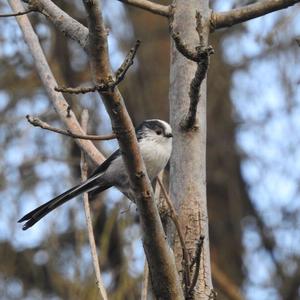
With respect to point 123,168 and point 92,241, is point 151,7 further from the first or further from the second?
point 92,241

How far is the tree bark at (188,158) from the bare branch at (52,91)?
344 mm

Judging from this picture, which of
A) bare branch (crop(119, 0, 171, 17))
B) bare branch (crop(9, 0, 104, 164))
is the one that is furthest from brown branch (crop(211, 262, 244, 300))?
bare branch (crop(119, 0, 171, 17))

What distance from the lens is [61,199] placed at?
260cm

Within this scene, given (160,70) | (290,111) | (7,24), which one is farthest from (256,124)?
(7,24)

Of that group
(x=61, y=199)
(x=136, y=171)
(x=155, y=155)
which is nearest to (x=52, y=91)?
(x=61, y=199)

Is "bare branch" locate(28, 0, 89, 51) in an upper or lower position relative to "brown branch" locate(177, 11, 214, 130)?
upper

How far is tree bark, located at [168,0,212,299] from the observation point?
7.31 ft

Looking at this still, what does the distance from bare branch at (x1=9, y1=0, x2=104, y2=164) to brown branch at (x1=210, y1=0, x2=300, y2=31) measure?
0.58 m

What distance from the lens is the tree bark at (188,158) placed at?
2.23 meters

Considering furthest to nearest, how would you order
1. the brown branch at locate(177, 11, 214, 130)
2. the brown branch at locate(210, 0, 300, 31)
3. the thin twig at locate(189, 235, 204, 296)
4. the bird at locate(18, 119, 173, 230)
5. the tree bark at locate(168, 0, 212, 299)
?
the bird at locate(18, 119, 173, 230) → the brown branch at locate(210, 0, 300, 31) → the tree bark at locate(168, 0, 212, 299) → the thin twig at locate(189, 235, 204, 296) → the brown branch at locate(177, 11, 214, 130)

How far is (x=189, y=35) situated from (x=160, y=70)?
3.70 meters

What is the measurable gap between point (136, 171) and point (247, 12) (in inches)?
33.8

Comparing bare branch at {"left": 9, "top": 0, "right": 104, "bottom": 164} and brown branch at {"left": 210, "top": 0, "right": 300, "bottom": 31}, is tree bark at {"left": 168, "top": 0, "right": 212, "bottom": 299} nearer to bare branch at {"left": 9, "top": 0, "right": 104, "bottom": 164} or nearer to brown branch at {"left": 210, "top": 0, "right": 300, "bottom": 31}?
brown branch at {"left": 210, "top": 0, "right": 300, "bottom": 31}

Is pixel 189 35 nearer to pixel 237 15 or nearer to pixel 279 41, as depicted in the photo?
pixel 237 15
